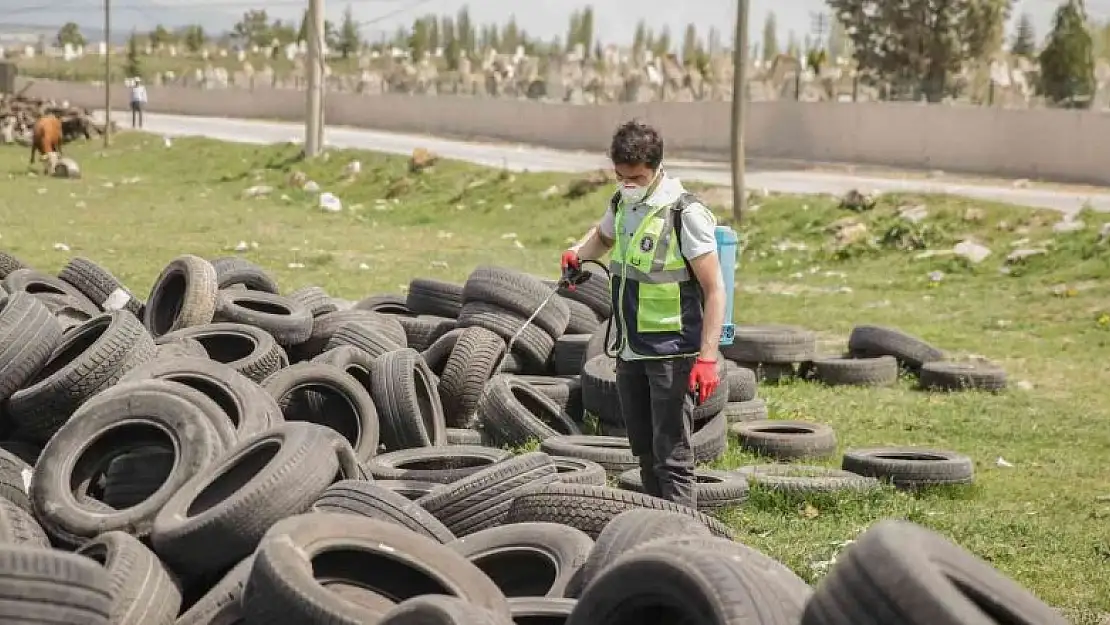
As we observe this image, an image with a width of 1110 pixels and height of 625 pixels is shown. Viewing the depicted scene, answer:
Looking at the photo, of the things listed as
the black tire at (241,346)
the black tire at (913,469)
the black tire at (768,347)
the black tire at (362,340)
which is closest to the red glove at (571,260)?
the black tire at (241,346)

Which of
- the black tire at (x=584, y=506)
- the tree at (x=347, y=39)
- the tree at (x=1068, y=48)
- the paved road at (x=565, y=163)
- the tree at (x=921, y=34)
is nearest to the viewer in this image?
the black tire at (x=584, y=506)

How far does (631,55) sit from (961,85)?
2062 inches

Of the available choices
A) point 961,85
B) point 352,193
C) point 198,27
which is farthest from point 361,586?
point 198,27

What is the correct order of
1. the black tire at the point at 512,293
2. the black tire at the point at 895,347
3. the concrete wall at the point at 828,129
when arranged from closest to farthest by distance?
the black tire at the point at 512,293
the black tire at the point at 895,347
the concrete wall at the point at 828,129

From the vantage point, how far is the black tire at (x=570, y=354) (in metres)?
11.3

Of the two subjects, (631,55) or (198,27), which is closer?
(631,55)

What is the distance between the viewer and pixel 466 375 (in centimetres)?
1070

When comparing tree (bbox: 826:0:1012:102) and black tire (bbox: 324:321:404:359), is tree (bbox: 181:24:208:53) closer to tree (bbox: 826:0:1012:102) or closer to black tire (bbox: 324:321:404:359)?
tree (bbox: 826:0:1012:102)

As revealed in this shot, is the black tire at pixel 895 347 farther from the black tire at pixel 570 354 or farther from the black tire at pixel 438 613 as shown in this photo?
the black tire at pixel 438 613

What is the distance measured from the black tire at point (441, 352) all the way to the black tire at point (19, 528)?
453cm

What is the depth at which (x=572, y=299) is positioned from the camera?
12180 mm

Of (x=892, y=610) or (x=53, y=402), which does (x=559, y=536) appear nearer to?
(x=892, y=610)

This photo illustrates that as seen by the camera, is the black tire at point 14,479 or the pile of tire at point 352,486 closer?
the pile of tire at point 352,486

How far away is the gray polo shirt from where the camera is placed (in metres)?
7.05
